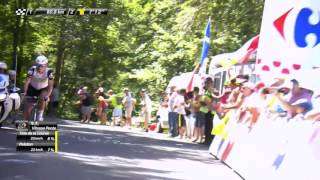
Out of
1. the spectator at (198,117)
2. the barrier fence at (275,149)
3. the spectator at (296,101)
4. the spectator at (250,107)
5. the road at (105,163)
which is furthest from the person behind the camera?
the spectator at (198,117)

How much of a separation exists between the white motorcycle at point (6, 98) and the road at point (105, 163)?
3.29 ft

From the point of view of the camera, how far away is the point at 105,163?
1144 cm

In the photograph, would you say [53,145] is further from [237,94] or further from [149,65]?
[149,65]

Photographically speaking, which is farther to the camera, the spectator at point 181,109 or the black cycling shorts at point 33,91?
the spectator at point 181,109

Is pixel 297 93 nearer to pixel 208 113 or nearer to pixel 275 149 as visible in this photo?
pixel 275 149

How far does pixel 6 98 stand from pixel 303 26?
32.0ft

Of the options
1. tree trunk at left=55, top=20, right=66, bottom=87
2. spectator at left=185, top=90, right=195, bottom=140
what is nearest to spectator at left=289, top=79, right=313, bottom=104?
spectator at left=185, top=90, right=195, bottom=140

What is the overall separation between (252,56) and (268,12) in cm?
1017

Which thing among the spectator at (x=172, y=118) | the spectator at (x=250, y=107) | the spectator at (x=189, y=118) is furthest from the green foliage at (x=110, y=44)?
the spectator at (x=250, y=107)

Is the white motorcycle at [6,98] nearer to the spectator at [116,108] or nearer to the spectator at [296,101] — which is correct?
the spectator at [296,101]

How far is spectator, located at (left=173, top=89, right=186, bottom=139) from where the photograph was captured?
22453 mm

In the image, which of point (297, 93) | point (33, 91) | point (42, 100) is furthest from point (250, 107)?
point (33, 91)

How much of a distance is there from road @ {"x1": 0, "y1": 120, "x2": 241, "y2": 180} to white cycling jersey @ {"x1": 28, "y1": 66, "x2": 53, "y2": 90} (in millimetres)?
1394
